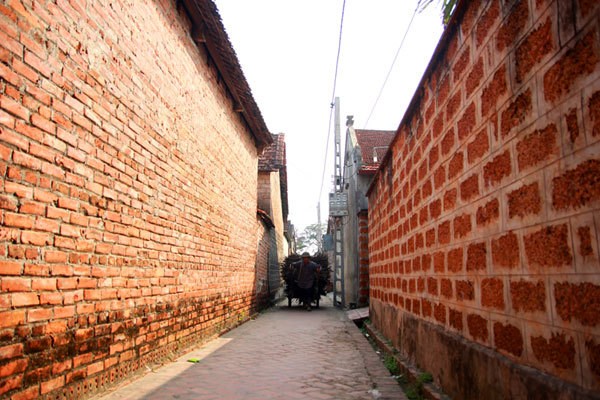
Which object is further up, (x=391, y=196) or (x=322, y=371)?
(x=391, y=196)

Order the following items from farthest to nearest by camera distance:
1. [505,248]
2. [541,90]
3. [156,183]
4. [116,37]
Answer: [156,183] < [116,37] < [505,248] < [541,90]

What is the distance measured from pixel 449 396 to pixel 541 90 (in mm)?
2169

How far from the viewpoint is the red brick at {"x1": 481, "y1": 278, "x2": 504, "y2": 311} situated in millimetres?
2348

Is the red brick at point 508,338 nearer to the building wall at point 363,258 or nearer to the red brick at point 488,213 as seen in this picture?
the red brick at point 488,213

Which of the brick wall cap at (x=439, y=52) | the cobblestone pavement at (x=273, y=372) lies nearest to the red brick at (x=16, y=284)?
the cobblestone pavement at (x=273, y=372)

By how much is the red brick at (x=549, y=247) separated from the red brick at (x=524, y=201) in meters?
0.11

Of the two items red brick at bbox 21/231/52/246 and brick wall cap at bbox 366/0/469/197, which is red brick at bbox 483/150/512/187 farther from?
red brick at bbox 21/231/52/246

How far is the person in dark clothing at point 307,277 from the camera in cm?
1319

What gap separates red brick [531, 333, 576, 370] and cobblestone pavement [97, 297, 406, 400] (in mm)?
2025

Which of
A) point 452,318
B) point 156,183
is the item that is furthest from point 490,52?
point 156,183

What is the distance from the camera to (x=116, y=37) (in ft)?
12.9

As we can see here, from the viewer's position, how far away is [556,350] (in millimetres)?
1771

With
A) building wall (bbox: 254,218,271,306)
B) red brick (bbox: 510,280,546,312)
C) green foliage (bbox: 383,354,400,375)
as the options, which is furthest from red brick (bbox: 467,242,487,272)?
building wall (bbox: 254,218,271,306)

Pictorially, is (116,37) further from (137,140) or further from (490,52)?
(490,52)
